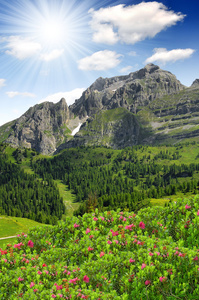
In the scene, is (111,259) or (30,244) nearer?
(111,259)

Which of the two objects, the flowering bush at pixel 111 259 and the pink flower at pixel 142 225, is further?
the pink flower at pixel 142 225

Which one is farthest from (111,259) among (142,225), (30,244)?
(30,244)

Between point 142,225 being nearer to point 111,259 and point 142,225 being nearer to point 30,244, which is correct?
point 111,259

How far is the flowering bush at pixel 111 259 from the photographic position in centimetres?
900

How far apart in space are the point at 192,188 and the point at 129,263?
540ft

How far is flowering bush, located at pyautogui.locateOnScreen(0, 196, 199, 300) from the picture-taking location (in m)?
9.00

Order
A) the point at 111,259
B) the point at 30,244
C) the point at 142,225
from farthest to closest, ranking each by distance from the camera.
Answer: the point at 30,244
the point at 142,225
the point at 111,259

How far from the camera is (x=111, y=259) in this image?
1102 centimetres

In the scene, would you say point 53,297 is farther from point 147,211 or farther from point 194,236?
point 147,211

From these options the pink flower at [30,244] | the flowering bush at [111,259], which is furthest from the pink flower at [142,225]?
the pink flower at [30,244]

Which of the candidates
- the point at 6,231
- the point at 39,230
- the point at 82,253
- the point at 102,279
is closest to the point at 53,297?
the point at 102,279

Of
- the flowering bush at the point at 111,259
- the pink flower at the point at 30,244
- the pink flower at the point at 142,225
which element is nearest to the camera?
the flowering bush at the point at 111,259

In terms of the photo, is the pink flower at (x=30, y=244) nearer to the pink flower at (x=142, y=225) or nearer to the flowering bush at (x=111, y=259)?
the flowering bush at (x=111, y=259)

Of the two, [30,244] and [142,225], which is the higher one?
[142,225]
